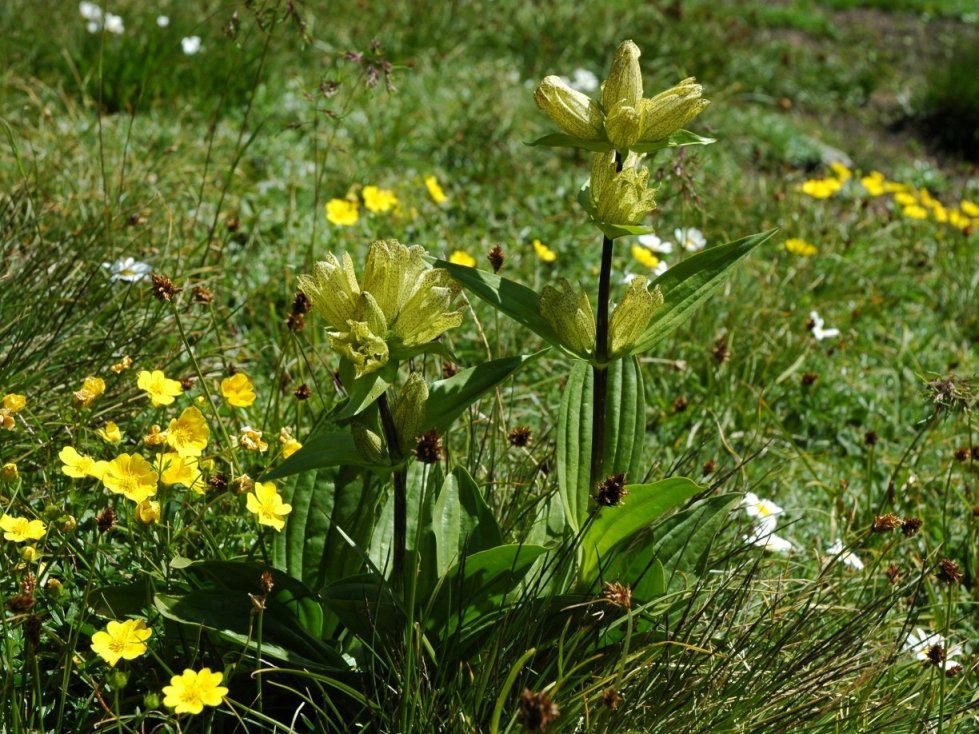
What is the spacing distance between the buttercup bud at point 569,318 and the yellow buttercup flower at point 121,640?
86cm

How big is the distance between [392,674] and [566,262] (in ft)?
7.85

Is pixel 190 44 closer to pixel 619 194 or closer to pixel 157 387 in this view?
pixel 157 387

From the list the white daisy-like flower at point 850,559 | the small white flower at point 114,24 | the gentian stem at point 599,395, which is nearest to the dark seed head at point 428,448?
the gentian stem at point 599,395

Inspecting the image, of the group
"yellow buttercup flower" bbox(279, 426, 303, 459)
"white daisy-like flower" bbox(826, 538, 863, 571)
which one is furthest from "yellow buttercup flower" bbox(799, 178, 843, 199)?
"yellow buttercup flower" bbox(279, 426, 303, 459)

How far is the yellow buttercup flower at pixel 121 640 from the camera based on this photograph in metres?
1.58

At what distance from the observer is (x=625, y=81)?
176 centimetres

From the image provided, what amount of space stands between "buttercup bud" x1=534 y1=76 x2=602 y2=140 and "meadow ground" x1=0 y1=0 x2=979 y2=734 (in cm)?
31

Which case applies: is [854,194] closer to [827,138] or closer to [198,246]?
[827,138]

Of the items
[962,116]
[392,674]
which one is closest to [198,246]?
[392,674]

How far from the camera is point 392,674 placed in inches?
73.1

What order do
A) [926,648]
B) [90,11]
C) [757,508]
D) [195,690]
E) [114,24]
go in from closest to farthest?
[195,690]
[926,648]
[757,508]
[114,24]
[90,11]

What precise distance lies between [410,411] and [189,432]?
1.55 feet

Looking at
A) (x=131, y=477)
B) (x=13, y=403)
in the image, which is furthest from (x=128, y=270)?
(x=131, y=477)

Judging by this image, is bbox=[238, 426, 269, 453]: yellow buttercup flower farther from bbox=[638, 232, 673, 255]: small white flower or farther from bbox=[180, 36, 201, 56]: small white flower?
bbox=[180, 36, 201, 56]: small white flower
